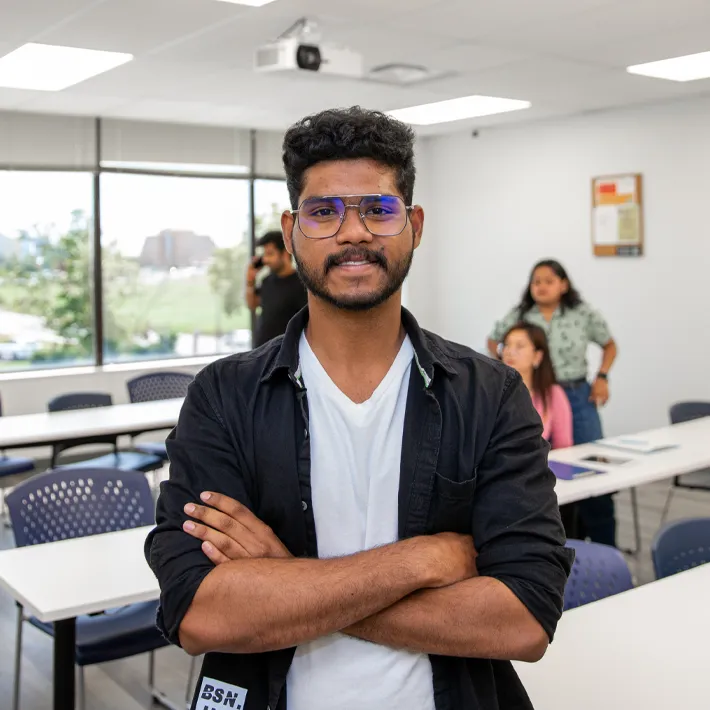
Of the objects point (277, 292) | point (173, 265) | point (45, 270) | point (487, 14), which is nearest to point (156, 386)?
point (277, 292)

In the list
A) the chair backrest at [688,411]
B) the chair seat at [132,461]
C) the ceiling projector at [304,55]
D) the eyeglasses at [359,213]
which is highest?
the ceiling projector at [304,55]

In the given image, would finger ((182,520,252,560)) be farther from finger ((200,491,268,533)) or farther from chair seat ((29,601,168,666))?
chair seat ((29,601,168,666))

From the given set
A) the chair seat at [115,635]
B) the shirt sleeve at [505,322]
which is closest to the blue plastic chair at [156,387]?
the shirt sleeve at [505,322]

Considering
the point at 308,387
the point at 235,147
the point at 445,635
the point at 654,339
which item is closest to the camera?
the point at 445,635

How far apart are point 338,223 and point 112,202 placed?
7542mm

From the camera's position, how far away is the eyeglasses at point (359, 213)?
1.40m

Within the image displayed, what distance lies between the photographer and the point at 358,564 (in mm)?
1360

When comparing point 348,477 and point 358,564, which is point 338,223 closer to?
point 348,477

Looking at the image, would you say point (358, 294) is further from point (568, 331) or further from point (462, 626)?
point (568, 331)

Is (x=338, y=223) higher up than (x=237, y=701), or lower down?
higher up

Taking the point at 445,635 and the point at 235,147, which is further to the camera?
the point at 235,147

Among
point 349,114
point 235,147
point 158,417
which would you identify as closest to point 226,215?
point 235,147

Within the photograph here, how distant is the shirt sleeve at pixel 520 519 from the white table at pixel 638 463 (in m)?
2.05

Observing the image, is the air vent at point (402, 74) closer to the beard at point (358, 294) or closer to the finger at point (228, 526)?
the beard at point (358, 294)
